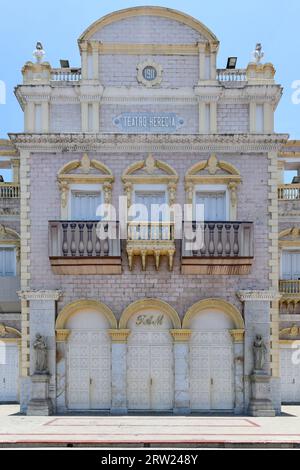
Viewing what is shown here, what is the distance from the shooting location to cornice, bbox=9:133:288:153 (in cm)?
2302

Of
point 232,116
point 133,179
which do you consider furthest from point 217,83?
point 133,179

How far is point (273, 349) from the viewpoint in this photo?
22.8 meters

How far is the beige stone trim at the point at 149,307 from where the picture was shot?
22656mm

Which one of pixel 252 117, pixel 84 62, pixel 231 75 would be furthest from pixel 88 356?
pixel 231 75

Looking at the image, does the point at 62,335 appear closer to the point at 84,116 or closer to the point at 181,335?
the point at 181,335

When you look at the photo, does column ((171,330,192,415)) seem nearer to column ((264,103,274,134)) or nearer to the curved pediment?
the curved pediment

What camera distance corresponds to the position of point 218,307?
22859 millimetres

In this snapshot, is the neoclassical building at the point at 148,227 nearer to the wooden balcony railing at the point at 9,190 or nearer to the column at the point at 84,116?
the column at the point at 84,116

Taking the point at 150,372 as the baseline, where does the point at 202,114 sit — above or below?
above

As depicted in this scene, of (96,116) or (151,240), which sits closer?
(151,240)

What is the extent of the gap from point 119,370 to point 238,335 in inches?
177

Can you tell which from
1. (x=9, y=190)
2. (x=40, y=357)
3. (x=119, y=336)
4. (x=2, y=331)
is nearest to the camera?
(x=40, y=357)

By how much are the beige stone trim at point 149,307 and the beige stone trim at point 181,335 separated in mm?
199
